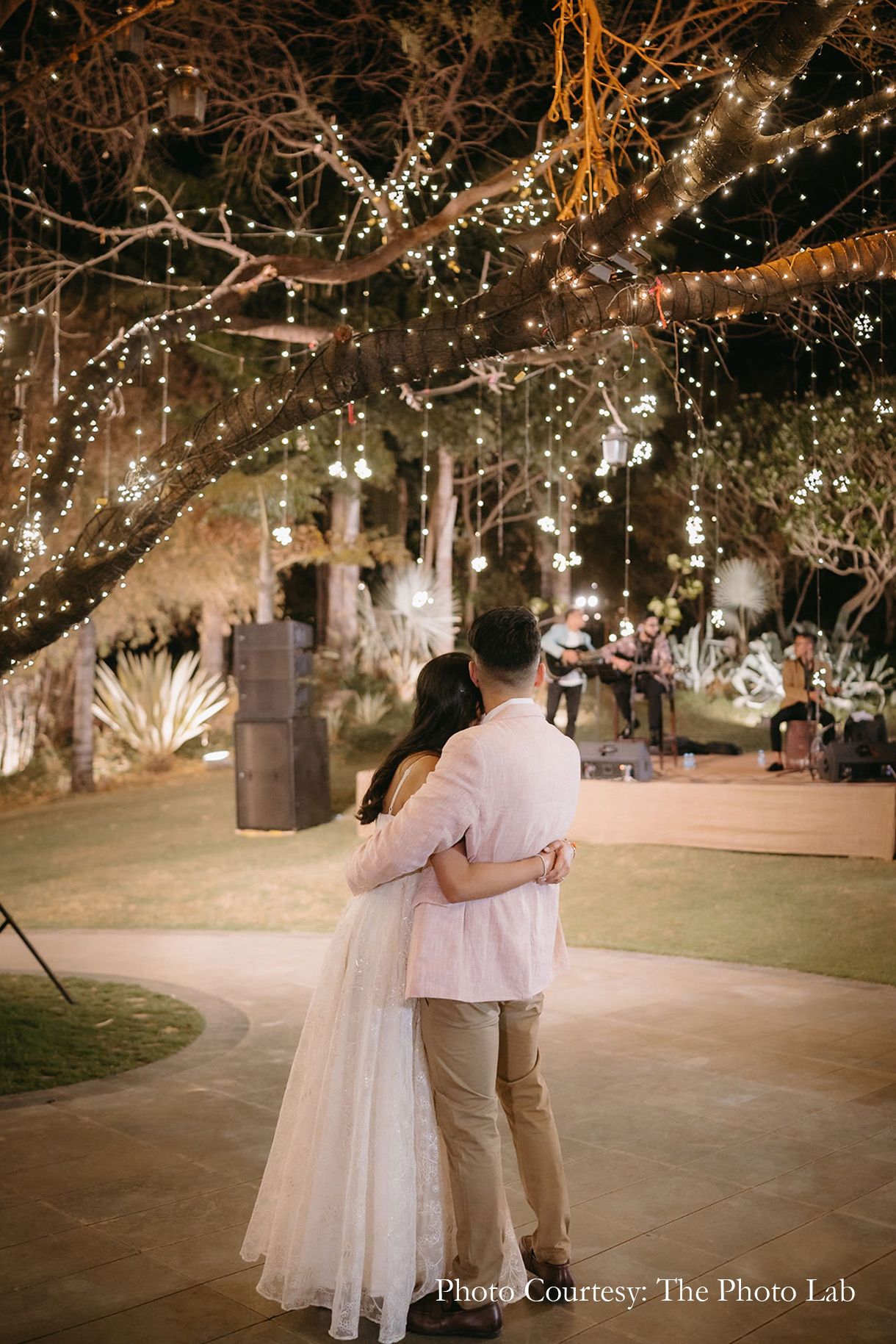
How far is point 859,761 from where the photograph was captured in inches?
420

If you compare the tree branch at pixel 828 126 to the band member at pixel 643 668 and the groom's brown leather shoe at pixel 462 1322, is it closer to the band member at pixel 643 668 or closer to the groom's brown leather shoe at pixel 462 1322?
the groom's brown leather shoe at pixel 462 1322

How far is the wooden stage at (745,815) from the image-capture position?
10.2 metres

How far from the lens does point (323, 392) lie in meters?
4.97

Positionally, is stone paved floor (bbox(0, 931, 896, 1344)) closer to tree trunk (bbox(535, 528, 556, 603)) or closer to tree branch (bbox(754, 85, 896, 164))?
tree branch (bbox(754, 85, 896, 164))

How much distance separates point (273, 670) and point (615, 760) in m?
3.70

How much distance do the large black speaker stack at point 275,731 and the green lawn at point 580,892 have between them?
31cm

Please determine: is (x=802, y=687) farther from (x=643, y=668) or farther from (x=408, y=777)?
(x=408, y=777)

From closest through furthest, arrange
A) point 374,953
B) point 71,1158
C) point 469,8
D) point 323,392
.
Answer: point 374,953
point 71,1158
point 323,392
point 469,8

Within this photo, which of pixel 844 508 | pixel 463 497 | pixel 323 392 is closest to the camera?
pixel 323 392

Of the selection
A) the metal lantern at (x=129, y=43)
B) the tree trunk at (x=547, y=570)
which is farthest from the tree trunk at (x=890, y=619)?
the metal lantern at (x=129, y=43)

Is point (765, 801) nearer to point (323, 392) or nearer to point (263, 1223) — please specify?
point (323, 392)

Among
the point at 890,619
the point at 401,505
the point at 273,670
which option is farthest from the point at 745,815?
the point at 401,505

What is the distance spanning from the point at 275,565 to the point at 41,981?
45.9 ft

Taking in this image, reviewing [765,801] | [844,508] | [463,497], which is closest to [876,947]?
[765,801]
